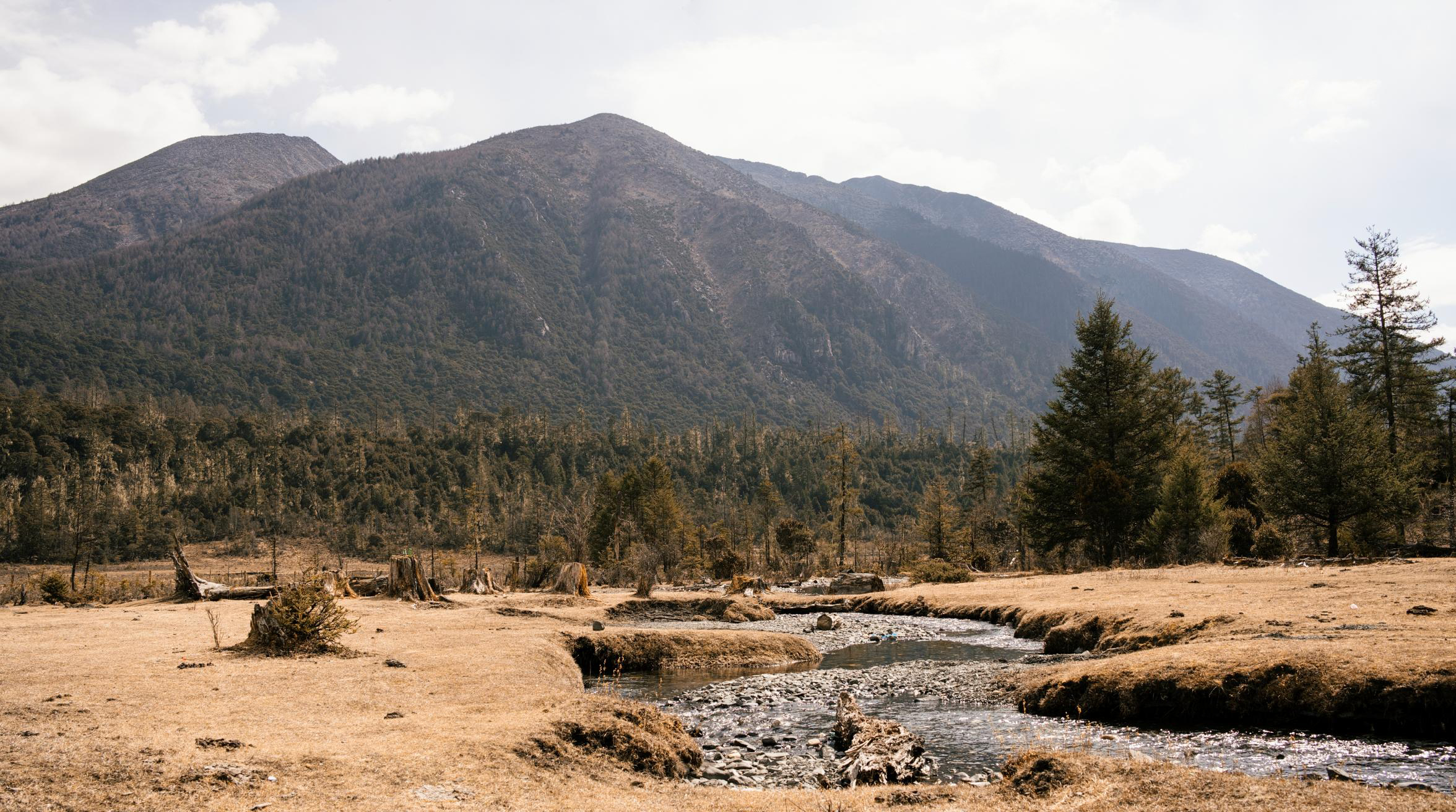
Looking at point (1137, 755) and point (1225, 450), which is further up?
point (1225, 450)

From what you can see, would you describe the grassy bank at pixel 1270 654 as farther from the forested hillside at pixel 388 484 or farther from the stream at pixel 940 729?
the forested hillside at pixel 388 484

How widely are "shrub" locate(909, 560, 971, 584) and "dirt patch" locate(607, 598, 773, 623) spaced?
60.6 ft

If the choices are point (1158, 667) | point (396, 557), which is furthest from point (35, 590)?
point (1158, 667)

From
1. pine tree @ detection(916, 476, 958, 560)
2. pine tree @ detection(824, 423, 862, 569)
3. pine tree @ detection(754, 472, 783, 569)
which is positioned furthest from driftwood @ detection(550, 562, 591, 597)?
pine tree @ detection(754, 472, 783, 569)

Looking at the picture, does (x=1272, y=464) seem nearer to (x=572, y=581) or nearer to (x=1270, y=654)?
(x=1270, y=654)

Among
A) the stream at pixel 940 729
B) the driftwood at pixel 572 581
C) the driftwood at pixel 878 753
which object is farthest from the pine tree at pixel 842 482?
the driftwood at pixel 878 753

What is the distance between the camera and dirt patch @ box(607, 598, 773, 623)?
3131 cm

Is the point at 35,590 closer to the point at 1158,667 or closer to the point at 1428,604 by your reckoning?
the point at 1158,667

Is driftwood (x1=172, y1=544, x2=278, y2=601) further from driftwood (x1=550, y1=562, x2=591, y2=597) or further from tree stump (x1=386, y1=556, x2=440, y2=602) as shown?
driftwood (x1=550, y1=562, x2=591, y2=597)

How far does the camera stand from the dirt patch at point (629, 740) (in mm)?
9812

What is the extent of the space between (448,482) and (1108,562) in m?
102

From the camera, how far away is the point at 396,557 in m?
32.1

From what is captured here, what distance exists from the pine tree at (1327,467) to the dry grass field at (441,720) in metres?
12.8

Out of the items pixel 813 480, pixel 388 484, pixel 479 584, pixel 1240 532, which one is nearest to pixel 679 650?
pixel 479 584
